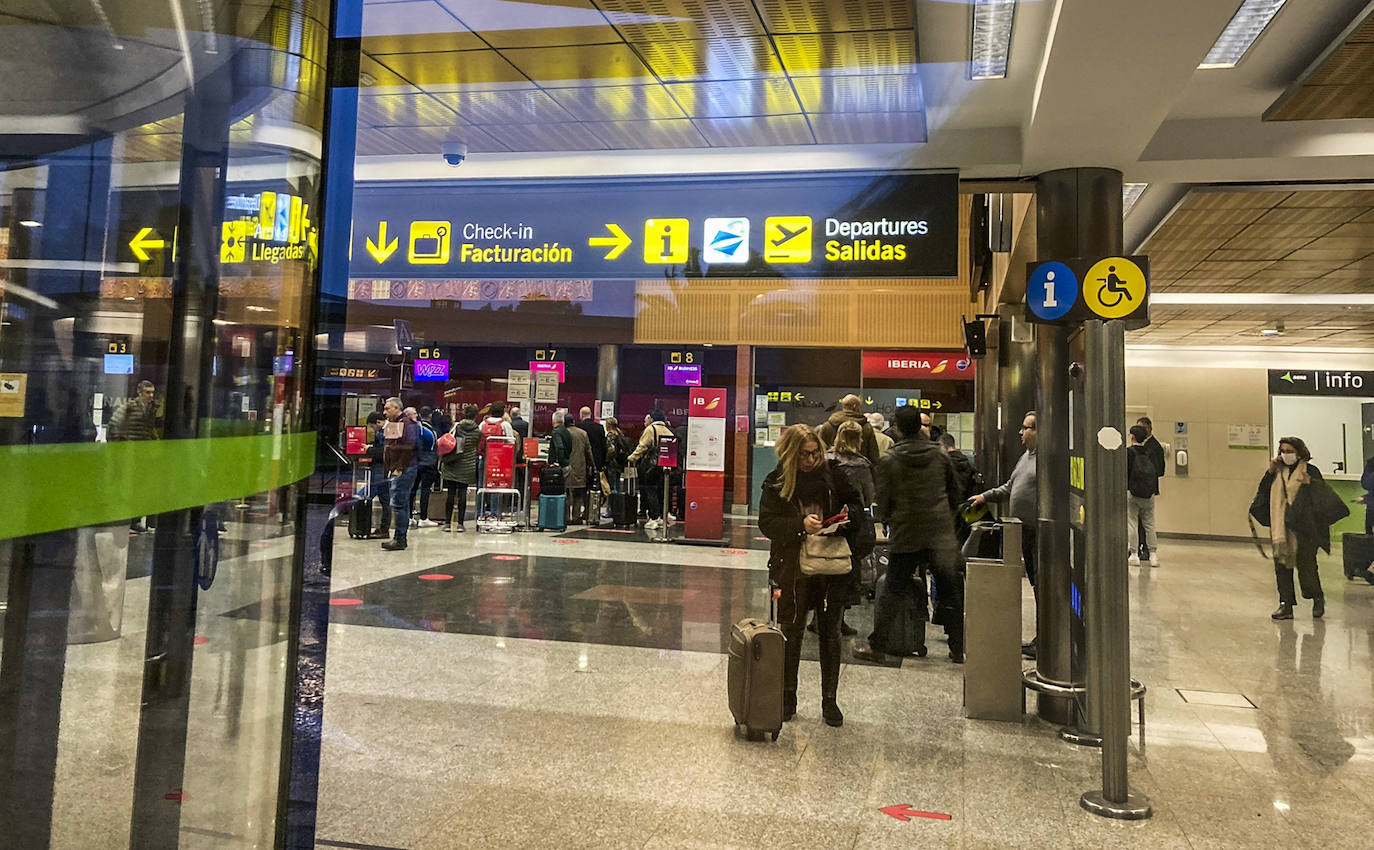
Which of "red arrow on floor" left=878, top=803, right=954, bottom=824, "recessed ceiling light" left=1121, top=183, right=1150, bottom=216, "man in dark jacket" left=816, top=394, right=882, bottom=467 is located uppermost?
"recessed ceiling light" left=1121, top=183, right=1150, bottom=216

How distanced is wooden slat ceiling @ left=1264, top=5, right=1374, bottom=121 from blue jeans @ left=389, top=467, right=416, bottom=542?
8.32 m

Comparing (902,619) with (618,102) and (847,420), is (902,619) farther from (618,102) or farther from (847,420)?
(618,102)

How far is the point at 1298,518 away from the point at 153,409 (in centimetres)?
913

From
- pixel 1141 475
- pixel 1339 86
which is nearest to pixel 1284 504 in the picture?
pixel 1141 475

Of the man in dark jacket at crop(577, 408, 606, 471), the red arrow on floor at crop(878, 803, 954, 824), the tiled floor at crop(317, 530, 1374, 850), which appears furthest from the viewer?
the man in dark jacket at crop(577, 408, 606, 471)

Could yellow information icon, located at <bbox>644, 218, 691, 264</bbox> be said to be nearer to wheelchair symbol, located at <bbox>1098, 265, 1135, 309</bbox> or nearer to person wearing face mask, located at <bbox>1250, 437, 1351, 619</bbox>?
wheelchair symbol, located at <bbox>1098, 265, 1135, 309</bbox>

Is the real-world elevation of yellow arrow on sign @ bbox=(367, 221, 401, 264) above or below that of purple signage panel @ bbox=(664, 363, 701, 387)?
below

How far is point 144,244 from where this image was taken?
1417 mm

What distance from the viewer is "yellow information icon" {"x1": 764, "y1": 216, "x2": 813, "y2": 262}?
452 cm

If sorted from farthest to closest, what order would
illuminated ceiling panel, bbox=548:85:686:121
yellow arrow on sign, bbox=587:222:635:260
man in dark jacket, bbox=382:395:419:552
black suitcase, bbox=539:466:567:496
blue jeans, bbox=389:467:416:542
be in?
black suitcase, bbox=539:466:567:496, blue jeans, bbox=389:467:416:542, man in dark jacket, bbox=382:395:419:552, illuminated ceiling panel, bbox=548:85:686:121, yellow arrow on sign, bbox=587:222:635:260

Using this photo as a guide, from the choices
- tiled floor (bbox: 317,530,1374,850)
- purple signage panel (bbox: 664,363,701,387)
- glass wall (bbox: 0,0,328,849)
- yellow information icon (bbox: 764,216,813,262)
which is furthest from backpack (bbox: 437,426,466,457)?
glass wall (bbox: 0,0,328,849)

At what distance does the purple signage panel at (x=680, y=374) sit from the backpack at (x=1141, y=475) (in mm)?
8053

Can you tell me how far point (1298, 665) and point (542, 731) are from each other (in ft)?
16.5

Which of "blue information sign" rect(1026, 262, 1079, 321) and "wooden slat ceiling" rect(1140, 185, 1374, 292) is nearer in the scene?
"blue information sign" rect(1026, 262, 1079, 321)
